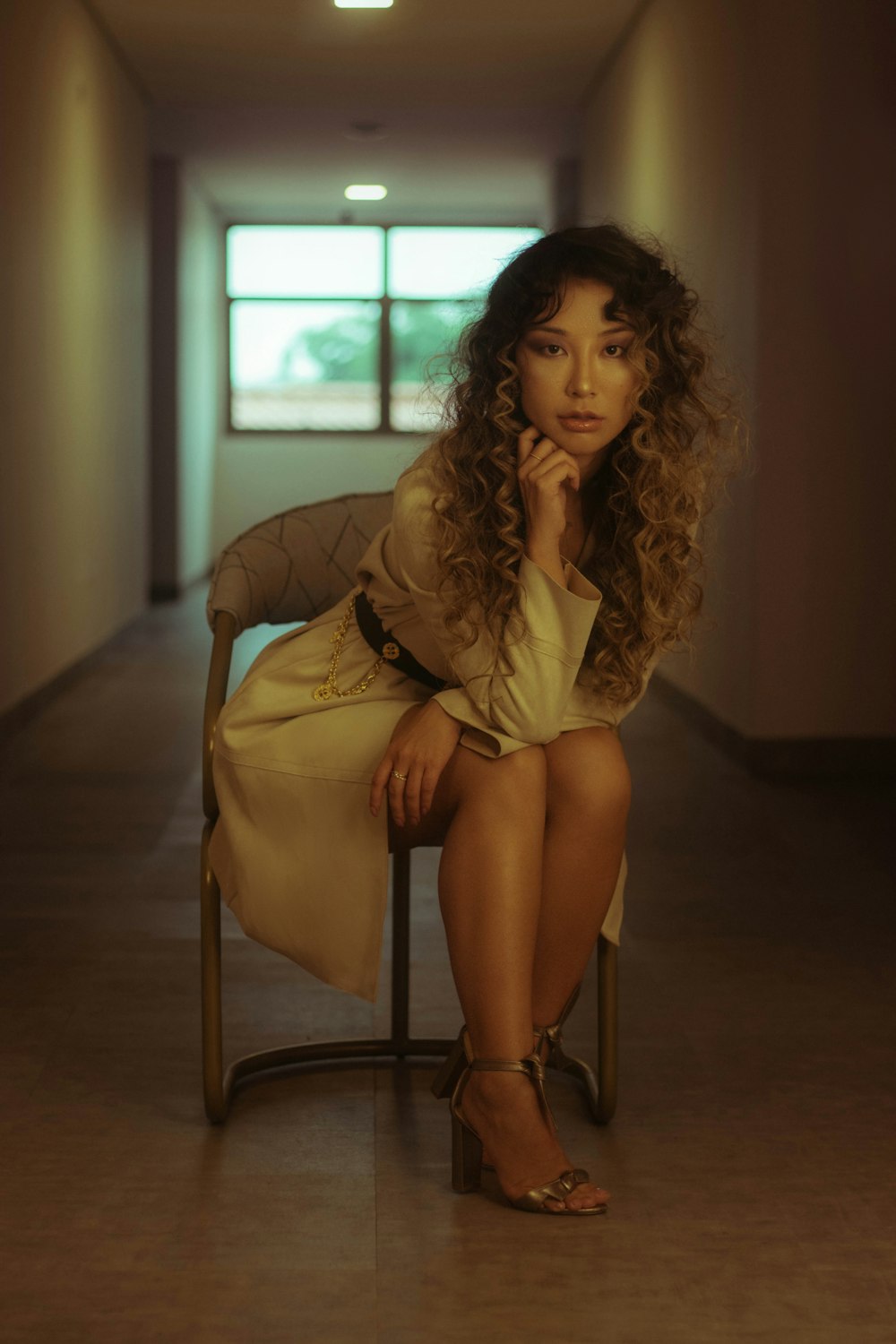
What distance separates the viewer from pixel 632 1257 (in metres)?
1.49

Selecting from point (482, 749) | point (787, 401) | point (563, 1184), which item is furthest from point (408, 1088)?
point (787, 401)

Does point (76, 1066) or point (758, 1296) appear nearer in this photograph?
point (758, 1296)

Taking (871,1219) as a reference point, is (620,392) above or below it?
above

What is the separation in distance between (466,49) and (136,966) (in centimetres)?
488

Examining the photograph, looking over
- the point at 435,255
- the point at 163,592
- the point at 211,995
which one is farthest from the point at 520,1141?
the point at 435,255

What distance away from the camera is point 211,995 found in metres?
1.78

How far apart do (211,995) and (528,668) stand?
57 centimetres

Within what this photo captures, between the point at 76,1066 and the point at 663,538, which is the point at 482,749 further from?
the point at 76,1066

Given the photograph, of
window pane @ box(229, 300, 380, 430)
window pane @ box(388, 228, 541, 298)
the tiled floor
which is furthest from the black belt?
window pane @ box(229, 300, 380, 430)

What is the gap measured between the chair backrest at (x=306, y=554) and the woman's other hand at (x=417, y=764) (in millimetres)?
396

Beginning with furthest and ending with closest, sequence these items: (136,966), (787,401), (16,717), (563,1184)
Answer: (16,717) < (787,401) < (136,966) < (563,1184)

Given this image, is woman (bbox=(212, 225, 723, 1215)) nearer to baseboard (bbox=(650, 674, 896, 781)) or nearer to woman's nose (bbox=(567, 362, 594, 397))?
woman's nose (bbox=(567, 362, 594, 397))

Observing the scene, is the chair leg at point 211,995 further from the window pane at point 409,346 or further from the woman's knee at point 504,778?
the window pane at point 409,346

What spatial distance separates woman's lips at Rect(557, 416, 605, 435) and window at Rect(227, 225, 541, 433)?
10047 millimetres
